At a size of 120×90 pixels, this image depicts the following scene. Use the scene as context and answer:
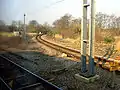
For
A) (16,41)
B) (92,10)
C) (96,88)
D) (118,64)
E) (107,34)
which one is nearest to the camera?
(96,88)

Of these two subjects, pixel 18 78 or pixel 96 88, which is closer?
pixel 96 88

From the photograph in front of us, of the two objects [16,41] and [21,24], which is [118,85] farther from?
[21,24]

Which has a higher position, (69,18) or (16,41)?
(69,18)

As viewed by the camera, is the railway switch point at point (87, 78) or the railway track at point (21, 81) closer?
the railway track at point (21, 81)

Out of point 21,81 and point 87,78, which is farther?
point 21,81

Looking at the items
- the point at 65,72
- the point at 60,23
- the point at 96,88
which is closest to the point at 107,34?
the point at 60,23

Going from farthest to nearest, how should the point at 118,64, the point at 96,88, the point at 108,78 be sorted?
the point at 118,64 < the point at 108,78 < the point at 96,88

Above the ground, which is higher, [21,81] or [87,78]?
[87,78]

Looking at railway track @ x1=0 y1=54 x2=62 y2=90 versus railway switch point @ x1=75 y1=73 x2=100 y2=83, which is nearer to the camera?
railway track @ x1=0 y1=54 x2=62 y2=90

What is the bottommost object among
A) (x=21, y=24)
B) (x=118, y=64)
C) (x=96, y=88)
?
(x=96, y=88)

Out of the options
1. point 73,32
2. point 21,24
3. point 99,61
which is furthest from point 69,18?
point 99,61

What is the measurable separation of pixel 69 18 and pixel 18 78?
26.2 m

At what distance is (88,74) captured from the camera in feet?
19.4

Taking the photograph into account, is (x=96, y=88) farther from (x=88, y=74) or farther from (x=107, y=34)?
(x=107, y=34)
